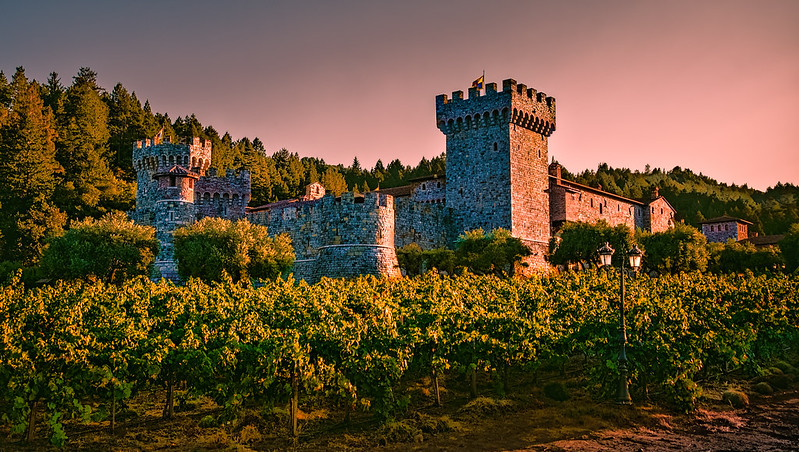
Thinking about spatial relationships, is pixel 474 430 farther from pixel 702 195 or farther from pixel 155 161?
pixel 702 195

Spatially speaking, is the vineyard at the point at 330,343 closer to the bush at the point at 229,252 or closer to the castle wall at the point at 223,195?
the bush at the point at 229,252

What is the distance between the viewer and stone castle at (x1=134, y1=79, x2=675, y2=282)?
1868 inches

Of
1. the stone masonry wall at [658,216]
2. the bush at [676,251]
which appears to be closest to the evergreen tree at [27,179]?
the bush at [676,251]

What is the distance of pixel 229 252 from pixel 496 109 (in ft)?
67.2

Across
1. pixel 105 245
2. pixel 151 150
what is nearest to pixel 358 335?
pixel 105 245

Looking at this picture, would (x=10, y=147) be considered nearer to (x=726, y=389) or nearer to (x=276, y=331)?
(x=276, y=331)

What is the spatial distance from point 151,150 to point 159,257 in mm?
9214

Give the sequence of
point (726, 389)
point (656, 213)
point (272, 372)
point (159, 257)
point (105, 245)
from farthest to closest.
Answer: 1. point (656, 213)
2. point (159, 257)
3. point (105, 245)
4. point (726, 389)
5. point (272, 372)

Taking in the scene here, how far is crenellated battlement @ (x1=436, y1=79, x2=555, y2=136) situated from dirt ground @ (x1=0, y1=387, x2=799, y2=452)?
94.1 feet

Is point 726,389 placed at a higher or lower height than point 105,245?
lower

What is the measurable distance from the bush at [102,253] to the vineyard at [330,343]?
16.5 metres

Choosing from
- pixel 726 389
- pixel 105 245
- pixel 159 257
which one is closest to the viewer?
pixel 726 389

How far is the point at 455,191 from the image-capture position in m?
49.5

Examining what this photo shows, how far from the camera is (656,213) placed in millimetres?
66562
